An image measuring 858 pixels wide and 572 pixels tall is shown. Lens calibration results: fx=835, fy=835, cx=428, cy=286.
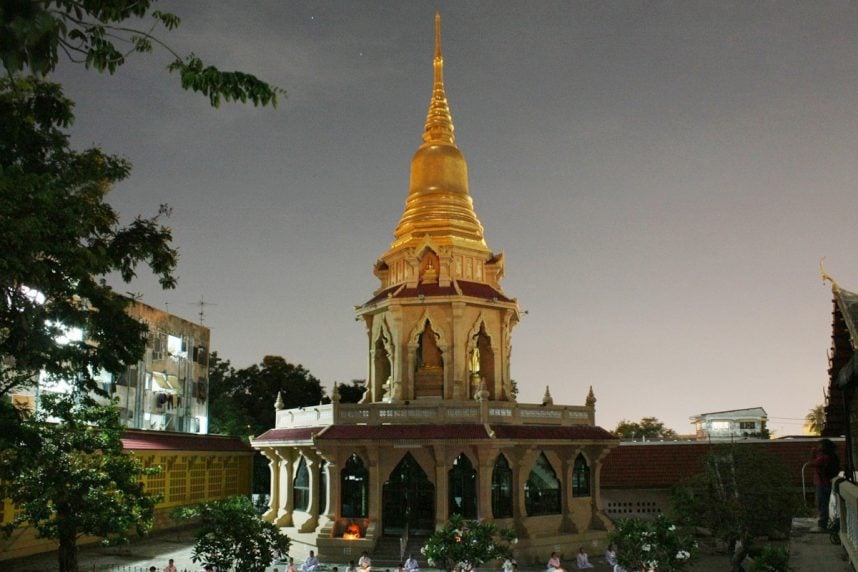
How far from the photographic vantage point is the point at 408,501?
3058 cm

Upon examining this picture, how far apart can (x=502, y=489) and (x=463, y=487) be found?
1.55 meters

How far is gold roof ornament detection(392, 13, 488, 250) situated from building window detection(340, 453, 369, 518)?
35.2 feet

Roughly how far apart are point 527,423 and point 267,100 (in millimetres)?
24019

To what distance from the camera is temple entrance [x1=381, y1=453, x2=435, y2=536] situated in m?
30.3

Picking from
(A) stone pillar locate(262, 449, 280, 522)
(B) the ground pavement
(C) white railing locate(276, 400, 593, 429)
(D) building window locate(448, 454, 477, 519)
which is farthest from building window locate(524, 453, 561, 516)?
(A) stone pillar locate(262, 449, 280, 522)

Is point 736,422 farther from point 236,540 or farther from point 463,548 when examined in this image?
point 236,540

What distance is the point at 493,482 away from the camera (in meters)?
30.8

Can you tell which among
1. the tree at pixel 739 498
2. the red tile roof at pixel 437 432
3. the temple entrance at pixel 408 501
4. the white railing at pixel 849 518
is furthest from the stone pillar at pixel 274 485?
the white railing at pixel 849 518

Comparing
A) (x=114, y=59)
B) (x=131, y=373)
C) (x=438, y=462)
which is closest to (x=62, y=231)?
(x=114, y=59)

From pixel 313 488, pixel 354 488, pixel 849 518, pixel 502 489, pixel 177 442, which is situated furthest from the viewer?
pixel 177 442

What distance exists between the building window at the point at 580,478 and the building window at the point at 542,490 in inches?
50.3

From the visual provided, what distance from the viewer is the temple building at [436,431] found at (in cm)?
3027

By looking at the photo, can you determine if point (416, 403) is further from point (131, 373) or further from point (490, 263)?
point (131, 373)

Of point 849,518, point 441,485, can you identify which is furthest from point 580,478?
point 849,518
